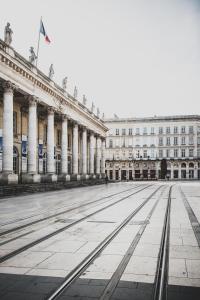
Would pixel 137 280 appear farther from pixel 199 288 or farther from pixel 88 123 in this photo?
pixel 88 123

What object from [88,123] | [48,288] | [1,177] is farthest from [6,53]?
[88,123]

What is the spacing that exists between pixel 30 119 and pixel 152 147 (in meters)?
70.2

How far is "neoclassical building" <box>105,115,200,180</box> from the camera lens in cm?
9512

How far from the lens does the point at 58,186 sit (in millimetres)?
35969

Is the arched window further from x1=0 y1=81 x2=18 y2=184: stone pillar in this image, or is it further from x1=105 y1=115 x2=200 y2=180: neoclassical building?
x1=105 y1=115 x2=200 y2=180: neoclassical building

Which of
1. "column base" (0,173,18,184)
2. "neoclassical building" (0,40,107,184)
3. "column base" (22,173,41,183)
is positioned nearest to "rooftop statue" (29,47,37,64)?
"neoclassical building" (0,40,107,184)

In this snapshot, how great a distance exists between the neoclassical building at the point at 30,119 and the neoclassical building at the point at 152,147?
45692 millimetres

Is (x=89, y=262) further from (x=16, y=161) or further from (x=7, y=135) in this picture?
(x=16, y=161)

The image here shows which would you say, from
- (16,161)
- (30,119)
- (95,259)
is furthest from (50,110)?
(95,259)

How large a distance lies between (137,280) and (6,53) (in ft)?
79.9

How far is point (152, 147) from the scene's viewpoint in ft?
321

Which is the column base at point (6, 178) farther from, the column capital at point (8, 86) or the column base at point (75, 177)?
the column base at point (75, 177)

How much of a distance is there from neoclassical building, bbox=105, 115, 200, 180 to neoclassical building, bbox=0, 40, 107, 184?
45692 millimetres

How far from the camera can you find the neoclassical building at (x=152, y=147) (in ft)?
312
